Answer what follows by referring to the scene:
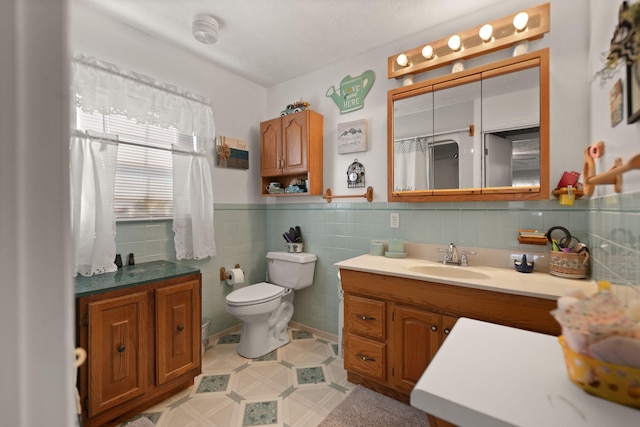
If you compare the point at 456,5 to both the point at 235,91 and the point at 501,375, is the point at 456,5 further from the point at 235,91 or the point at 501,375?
the point at 501,375

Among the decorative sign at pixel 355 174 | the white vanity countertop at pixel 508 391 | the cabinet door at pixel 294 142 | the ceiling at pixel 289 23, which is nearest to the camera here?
the white vanity countertop at pixel 508 391

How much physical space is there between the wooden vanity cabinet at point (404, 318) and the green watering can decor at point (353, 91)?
1436 millimetres

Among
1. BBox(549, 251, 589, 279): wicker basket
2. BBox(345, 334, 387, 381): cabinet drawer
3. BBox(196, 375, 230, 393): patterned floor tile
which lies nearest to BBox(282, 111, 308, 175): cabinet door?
BBox(345, 334, 387, 381): cabinet drawer

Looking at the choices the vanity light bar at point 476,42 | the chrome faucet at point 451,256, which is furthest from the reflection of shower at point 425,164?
the vanity light bar at point 476,42

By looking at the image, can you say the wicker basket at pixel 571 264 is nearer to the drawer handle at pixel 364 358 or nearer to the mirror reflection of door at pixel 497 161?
the mirror reflection of door at pixel 497 161

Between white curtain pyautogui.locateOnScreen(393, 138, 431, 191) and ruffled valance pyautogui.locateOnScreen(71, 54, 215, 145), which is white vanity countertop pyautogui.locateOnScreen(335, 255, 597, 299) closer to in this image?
white curtain pyautogui.locateOnScreen(393, 138, 431, 191)

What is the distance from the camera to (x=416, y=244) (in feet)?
6.96

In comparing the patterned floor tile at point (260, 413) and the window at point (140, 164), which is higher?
the window at point (140, 164)

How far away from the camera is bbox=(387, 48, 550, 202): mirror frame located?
5.27ft

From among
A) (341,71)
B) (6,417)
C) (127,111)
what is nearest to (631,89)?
(6,417)

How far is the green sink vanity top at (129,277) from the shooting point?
1482 mm

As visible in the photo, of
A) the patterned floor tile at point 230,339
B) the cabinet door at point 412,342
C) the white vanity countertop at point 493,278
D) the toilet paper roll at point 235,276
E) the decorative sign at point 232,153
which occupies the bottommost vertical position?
the patterned floor tile at point 230,339

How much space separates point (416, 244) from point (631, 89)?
1.48m

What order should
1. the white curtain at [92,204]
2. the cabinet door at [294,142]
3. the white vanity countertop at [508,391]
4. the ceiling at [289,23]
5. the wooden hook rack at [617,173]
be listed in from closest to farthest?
1. the white vanity countertop at [508,391]
2. the wooden hook rack at [617,173]
3. the white curtain at [92,204]
4. the ceiling at [289,23]
5. the cabinet door at [294,142]
